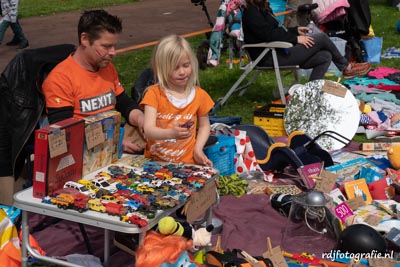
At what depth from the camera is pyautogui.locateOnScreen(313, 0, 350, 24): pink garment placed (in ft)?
29.4

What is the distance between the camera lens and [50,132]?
2777 mm

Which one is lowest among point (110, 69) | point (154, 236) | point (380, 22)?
point (380, 22)

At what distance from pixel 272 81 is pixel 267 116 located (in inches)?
82.6

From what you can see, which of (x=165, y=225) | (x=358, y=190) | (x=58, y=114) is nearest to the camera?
(x=165, y=225)

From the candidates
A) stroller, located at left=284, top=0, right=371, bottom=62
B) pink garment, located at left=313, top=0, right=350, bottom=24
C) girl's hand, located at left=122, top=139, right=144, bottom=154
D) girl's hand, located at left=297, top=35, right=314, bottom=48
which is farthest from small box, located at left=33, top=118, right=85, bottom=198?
pink garment, located at left=313, top=0, right=350, bottom=24

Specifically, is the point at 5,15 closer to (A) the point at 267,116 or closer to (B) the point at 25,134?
(A) the point at 267,116

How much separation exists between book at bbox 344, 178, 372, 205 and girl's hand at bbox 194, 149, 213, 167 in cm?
111

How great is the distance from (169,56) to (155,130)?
16.7 inches

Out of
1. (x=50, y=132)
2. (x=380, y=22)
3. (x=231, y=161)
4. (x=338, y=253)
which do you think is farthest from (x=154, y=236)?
(x=380, y=22)

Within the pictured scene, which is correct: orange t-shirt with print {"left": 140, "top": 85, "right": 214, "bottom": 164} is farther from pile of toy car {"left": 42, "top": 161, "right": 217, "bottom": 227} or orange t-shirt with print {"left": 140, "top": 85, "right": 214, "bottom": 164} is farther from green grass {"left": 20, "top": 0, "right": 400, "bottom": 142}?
green grass {"left": 20, "top": 0, "right": 400, "bottom": 142}

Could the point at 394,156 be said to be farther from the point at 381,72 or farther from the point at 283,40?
the point at 381,72

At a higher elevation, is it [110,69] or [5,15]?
[110,69]

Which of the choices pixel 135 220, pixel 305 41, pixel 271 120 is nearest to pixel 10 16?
pixel 305 41

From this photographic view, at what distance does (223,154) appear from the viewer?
15.3 feet
